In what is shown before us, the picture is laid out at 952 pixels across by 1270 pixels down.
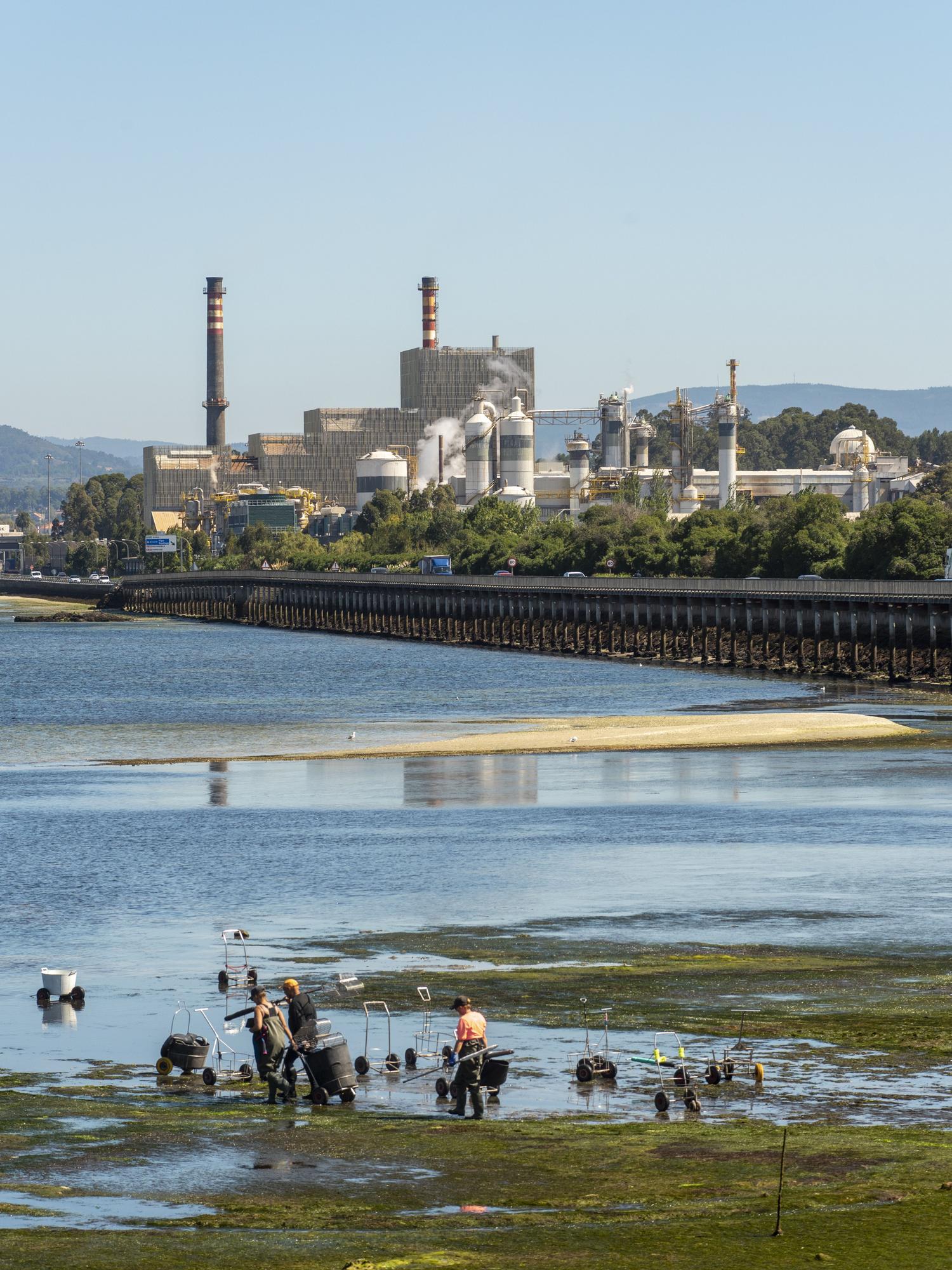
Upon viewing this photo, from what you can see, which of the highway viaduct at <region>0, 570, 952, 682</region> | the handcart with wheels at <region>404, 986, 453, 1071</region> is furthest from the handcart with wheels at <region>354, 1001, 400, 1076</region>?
the highway viaduct at <region>0, 570, 952, 682</region>

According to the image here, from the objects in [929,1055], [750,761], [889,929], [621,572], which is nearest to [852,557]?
[621,572]

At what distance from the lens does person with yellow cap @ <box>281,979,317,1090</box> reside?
2673 centimetres

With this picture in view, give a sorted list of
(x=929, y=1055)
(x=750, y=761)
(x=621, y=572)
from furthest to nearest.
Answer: (x=621, y=572), (x=750, y=761), (x=929, y=1055)

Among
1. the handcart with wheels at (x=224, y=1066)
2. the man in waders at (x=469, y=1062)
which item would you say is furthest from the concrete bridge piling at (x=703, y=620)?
the man in waders at (x=469, y=1062)

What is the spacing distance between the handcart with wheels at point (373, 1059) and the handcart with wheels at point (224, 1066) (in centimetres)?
157

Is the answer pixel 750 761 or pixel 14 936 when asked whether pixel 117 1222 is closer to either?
pixel 14 936

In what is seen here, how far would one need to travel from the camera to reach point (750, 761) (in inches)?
2749

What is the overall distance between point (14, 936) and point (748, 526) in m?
147

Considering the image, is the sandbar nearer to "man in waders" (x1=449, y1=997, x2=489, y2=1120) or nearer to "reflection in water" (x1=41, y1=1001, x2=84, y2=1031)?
"reflection in water" (x1=41, y1=1001, x2=84, y2=1031)

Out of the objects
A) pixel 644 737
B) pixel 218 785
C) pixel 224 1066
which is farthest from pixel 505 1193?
pixel 644 737

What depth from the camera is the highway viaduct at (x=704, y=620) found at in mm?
110500

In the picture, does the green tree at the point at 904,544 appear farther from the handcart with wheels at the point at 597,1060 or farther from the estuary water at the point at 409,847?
the handcart with wheels at the point at 597,1060

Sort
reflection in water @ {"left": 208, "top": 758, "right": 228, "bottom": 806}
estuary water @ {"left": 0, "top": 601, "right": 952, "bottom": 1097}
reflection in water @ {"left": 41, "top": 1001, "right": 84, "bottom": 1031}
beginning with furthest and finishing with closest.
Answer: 1. reflection in water @ {"left": 208, "top": 758, "right": 228, "bottom": 806}
2. estuary water @ {"left": 0, "top": 601, "right": 952, "bottom": 1097}
3. reflection in water @ {"left": 41, "top": 1001, "right": 84, "bottom": 1031}

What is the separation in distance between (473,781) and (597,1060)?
38814mm
